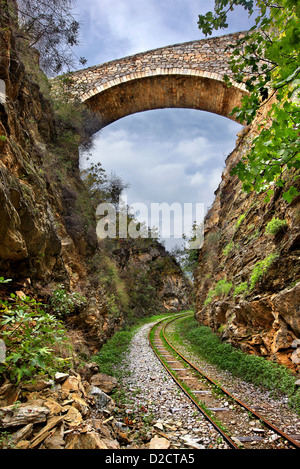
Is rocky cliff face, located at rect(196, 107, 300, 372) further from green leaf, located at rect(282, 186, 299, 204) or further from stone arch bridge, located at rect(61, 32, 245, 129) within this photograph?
stone arch bridge, located at rect(61, 32, 245, 129)

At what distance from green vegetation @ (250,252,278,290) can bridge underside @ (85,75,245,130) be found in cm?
983

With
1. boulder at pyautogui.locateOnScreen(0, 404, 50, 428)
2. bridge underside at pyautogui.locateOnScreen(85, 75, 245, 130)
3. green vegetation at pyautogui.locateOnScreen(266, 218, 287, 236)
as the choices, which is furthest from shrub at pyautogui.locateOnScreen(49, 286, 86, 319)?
bridge underside at pyautogui.locateOnScreen(85, 75, 245, 130)

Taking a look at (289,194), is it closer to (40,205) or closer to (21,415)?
(21,415)

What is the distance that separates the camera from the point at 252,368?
6.12 m

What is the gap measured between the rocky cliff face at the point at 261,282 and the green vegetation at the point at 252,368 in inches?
10.0

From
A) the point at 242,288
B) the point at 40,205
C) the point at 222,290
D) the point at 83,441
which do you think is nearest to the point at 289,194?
the point at 83,441

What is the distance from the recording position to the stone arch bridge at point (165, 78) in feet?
42.0

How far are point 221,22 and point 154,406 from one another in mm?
6694

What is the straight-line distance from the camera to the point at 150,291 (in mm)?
26969

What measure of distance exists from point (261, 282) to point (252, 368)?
2250 mm

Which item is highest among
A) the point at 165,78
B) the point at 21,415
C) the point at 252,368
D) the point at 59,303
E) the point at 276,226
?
the point at 165,78

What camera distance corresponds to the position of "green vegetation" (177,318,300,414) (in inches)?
194

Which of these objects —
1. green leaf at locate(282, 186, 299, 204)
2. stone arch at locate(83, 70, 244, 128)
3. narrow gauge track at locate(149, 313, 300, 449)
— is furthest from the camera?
stone arch at locate(83, 70, 244, 128)

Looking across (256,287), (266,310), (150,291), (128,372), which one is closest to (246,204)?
(256,287)
